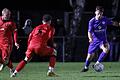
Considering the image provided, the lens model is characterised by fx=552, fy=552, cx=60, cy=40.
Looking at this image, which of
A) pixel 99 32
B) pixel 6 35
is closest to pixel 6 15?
pixel 6 35

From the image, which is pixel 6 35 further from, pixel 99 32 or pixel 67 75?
pixel 99 32

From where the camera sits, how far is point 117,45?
27.8 m

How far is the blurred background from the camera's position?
2736 centimetres

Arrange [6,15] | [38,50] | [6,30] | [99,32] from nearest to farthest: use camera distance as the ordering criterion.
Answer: [38,50] → [6,15] → [6,30] → [99,32]

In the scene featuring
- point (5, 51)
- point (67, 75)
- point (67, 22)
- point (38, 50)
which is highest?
point (38, 50)

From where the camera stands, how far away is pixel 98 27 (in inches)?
736

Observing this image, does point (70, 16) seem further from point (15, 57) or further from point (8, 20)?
point (8, 20)

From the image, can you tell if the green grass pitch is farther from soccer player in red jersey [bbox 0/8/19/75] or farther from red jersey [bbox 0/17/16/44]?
red jersey [bbox 0/17/16/44]

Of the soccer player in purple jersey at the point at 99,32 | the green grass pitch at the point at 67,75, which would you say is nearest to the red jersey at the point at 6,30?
the green grass pitch at the point at 67,75

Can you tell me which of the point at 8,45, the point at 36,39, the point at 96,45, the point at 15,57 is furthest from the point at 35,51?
the point at 15,57

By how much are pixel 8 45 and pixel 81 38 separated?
36.2 ft

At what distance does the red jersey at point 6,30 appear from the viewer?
17.0 meters

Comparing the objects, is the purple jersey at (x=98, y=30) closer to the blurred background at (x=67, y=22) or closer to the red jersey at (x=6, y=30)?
the red jersey at (x=6, y=30)

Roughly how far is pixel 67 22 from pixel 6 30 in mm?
14930
